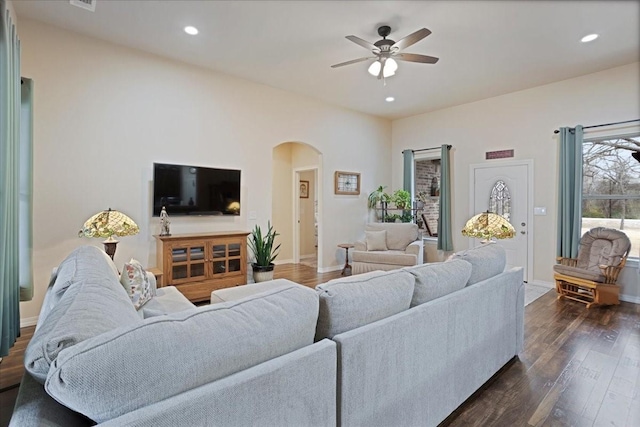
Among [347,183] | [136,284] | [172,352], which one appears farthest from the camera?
[347,183]

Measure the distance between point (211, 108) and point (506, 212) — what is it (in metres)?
5.00

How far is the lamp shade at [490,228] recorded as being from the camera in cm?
292

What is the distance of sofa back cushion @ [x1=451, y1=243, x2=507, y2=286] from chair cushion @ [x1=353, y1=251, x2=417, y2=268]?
8.39 feet

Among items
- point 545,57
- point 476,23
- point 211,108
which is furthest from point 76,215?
point 545,57

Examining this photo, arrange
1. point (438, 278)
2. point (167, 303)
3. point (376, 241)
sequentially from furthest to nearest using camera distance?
1. point (376, 241)
2. point (167, 303)
3. point (438, 278)

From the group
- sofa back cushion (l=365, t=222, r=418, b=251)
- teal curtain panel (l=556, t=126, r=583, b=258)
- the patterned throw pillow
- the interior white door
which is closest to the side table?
sofa back cushion (l=365, t=222, r=418, b=251)

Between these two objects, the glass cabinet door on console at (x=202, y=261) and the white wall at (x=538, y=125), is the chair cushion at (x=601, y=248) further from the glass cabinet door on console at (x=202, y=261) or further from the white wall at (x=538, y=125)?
the glass cabinet door on console at (x=202, y=261)

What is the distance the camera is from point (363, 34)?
356cm

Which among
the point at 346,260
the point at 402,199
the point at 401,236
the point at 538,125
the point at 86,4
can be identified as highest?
the point at 86,4

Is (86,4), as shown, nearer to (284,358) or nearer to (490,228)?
(284,358)

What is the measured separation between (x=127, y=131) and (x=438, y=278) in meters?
3.88

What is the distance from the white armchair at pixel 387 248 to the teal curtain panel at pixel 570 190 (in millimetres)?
2022

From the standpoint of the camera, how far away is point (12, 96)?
2426 mm

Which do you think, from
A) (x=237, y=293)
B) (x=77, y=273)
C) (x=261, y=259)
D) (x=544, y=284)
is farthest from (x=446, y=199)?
(x=77, y=273)
